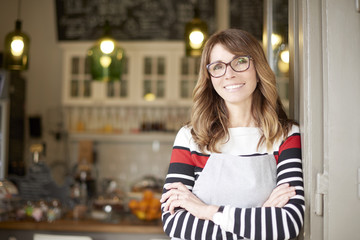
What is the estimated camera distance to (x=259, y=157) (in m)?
1.38

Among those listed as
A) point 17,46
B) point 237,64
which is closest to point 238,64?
point 237,64

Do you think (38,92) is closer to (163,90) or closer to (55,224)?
(163,90)

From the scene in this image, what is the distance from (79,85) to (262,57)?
13.5 ft

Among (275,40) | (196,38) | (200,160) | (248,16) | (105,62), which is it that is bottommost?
(200,160)

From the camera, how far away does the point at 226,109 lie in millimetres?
1556

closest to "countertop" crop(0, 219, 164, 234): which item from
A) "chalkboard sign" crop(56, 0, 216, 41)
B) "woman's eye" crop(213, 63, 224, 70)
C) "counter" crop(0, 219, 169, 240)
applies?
"counter" crop(0, 219, 169, 240)

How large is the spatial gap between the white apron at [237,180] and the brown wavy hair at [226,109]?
0.21 feet

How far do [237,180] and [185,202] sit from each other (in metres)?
0.19

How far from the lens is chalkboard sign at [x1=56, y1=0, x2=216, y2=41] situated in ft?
16.9

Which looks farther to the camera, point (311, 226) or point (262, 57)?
point (262, 57)

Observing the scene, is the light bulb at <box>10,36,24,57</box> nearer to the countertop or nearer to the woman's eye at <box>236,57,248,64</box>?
the countertop

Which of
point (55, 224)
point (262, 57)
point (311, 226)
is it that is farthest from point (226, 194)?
point (55, 224)

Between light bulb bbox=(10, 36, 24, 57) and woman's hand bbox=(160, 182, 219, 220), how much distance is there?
6.53ft

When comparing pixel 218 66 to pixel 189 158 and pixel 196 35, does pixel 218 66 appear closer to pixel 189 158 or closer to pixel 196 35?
pixel 189 158
